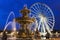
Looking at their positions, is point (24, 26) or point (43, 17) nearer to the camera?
point (24, 26)

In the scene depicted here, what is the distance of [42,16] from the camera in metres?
25.8

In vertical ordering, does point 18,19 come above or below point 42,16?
below

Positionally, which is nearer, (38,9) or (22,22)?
(22,22)

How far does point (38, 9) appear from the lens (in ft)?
86.4

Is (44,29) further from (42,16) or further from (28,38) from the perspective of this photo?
(28,38)

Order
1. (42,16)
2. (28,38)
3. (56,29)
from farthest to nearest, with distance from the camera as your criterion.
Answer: (56,29)
(42,16)
(28,38)

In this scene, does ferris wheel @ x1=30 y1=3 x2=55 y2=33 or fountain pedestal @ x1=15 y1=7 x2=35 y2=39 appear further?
ferris wheel @ x1=30 y1=3 x2=55 y2=33

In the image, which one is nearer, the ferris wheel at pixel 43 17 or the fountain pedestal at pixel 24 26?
the fountain pedestal at pixel 24 26

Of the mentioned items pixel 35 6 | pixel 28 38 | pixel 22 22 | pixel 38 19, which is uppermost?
pixel 35 6

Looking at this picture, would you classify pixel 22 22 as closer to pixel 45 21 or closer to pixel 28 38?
pixel 28 38

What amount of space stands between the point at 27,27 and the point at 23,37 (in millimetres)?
853

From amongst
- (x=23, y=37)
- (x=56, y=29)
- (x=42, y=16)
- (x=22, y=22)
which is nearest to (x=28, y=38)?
(x=23, y=37)

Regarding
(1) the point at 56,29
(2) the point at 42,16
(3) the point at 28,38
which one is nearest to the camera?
(3) the point at 28,38

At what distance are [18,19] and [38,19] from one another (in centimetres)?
1260
